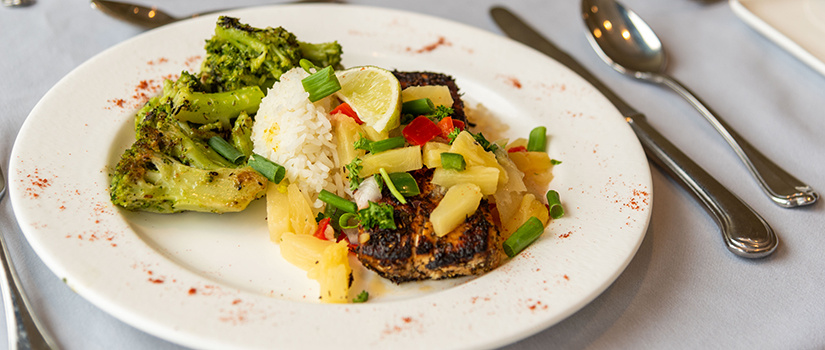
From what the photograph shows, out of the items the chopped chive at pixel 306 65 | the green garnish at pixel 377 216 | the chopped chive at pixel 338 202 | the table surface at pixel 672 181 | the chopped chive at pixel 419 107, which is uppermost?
the chopped chive at pixel 306 65

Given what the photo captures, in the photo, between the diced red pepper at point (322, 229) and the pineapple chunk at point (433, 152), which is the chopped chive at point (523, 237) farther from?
the diced red pepper at point (322, 229)

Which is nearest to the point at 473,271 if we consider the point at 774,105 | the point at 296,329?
the point at 296,329

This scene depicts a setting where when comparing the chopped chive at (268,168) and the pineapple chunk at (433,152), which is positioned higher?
the pineapple chunk at (433,152)

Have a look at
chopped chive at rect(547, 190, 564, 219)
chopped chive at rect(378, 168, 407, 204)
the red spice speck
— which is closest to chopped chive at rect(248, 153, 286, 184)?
chopped chive at rect(378, 168, 407, 204)

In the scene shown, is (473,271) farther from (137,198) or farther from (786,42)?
(786,42)

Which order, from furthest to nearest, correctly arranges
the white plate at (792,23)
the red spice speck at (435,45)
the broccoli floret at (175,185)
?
the white plate at (792,23) < the red spice speck at (435,45) < the broccoli floret at (175,185)

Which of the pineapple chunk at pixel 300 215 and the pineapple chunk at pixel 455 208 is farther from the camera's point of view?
the pineapple chunk at pixel 300 215

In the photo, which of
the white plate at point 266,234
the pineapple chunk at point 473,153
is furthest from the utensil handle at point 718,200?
the pineapple chunk at point 473,153
